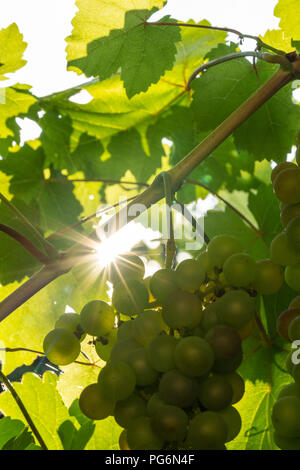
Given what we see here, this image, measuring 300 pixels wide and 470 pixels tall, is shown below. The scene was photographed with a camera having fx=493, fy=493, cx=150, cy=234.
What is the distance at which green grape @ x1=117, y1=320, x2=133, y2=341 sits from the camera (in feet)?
2.55

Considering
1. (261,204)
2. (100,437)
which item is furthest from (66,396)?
(261,204)

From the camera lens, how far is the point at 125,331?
78 cm

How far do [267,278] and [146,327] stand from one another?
23 cm

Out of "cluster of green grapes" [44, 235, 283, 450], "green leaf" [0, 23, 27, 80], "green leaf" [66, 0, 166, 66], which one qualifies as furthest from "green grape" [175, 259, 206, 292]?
"green leaf" [0, 23, 27, 80]

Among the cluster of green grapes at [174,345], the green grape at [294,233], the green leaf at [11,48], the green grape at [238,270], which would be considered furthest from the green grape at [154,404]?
the green leaf at [11,48]

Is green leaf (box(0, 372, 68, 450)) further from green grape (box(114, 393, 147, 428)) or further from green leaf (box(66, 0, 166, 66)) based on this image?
green leaf (box(66, 0, 166, 66))

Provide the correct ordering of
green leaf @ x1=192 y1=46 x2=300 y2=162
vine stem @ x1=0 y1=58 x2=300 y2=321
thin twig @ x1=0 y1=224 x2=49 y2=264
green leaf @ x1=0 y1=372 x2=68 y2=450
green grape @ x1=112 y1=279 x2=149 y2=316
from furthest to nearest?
1. green leaf @ x1=192 y1=46 x2=300 y2=162
2. green leaf @ x1=0 y1=372 x2=68 y2=450
3. vine stem @ x1=0 y1=58 x2=300 y2=321
4. thin twig @ x1=0 y1=224 x2=49 y2=264
5. green grape @ x1=112 y1=279 x2=149 y2=316

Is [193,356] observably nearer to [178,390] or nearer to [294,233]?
[178,390]

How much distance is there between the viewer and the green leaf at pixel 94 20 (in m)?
1.23

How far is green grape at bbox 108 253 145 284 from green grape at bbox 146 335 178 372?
0.14m

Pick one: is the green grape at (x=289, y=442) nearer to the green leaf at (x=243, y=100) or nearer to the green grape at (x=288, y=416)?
the green grape at (x=288, y=416)

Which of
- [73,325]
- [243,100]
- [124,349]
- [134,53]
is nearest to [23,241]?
[73,325]

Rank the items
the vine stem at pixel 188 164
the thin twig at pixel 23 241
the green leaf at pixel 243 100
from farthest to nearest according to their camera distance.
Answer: the green leaf at pixel 243 100
the vine stem at pixel 188 164
the thin twig at pixel 23 241

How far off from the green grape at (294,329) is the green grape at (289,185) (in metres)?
0.20
